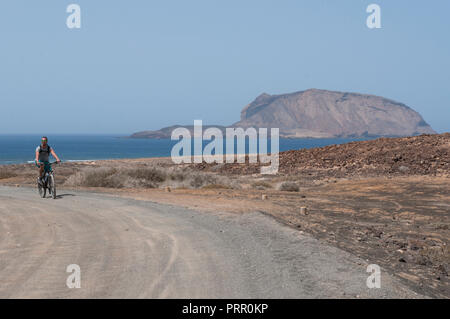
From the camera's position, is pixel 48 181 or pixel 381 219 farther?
pixel 48 181

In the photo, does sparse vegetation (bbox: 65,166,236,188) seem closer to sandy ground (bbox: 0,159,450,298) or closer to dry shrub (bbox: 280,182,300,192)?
sandy ground (bbox: 0,159,450,298)

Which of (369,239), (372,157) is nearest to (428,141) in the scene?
(372,157)

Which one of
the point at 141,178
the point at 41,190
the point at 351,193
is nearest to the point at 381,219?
the point at 351,193

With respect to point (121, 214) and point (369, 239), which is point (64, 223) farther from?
point (369, 239)

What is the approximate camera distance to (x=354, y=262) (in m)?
8.84

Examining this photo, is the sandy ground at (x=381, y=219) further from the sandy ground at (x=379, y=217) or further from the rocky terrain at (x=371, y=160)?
the rocky terrain at (x=371, y=160)

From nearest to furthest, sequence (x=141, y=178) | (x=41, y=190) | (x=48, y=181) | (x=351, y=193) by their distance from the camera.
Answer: (x=48, y=181), (x=41, y=190), (x=351, y=193), (x=141, y=178)

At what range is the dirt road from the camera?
686 cm

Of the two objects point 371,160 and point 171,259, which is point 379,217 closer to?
point 171,259

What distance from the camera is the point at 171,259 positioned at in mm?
8531

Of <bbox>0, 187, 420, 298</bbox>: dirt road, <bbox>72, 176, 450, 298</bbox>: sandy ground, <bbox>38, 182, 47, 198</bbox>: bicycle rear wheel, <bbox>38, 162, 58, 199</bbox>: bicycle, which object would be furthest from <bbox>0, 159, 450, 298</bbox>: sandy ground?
<bbox>38, 182, 47, 198</bbox>: bicycle rear wheel

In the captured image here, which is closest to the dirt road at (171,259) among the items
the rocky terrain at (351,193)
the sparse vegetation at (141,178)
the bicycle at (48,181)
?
the rocky terrain at (351,193)
